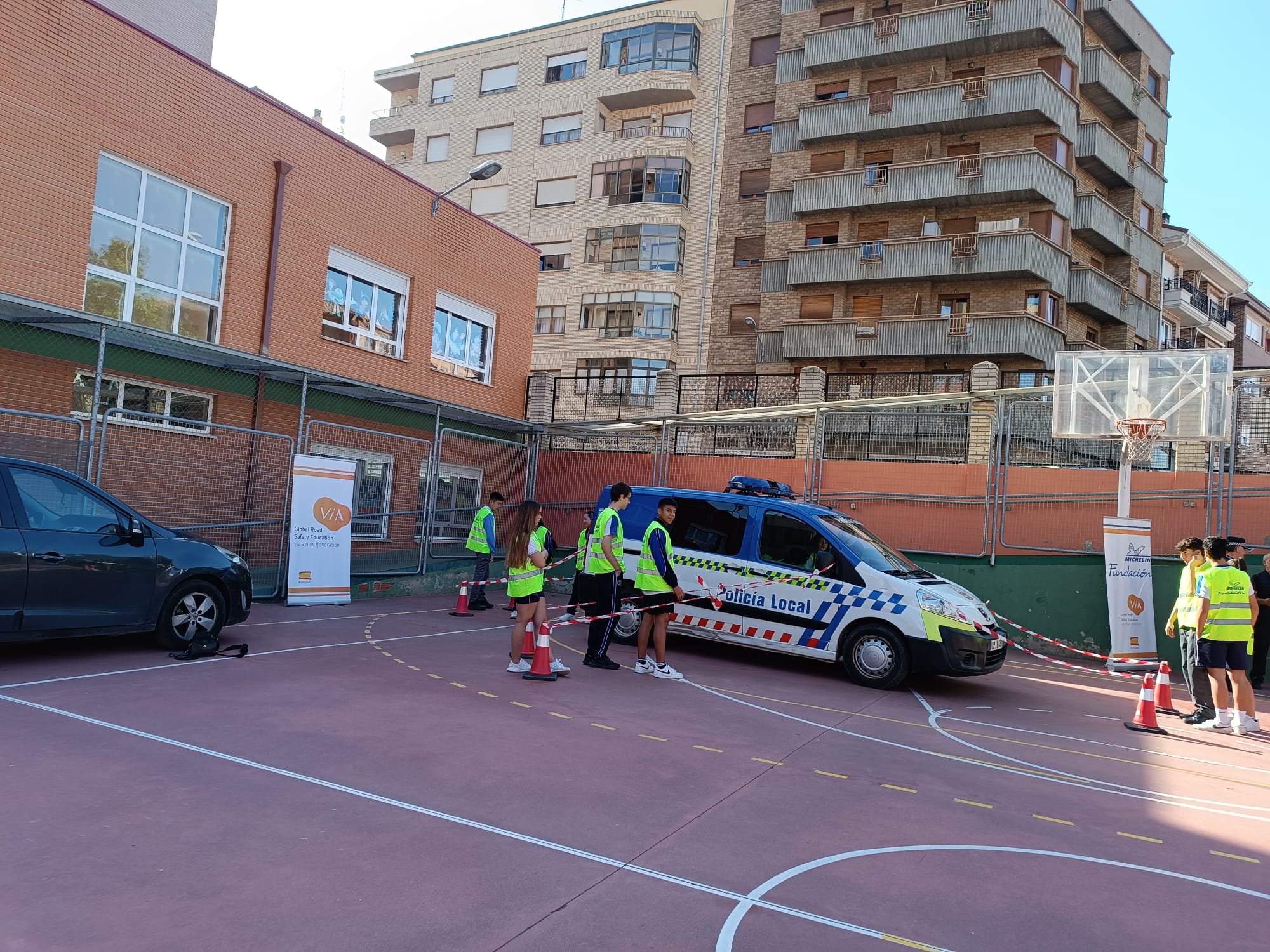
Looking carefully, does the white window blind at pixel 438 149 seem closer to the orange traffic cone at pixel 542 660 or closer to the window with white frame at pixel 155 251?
the window with white frame at pixel 155 251

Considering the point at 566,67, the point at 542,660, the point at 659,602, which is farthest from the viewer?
the point at 566,67

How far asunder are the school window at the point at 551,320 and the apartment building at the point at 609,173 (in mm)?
53

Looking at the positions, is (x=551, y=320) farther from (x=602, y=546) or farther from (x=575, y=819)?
(x=575, y=819)

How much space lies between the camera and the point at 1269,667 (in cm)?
1191

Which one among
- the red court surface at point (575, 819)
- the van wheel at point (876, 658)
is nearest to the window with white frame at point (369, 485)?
the red court surface at point (575, 819)

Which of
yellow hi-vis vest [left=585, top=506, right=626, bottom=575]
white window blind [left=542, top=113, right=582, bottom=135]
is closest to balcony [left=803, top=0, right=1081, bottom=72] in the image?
white window blind [left=542, top=113, right=582, bottom=135]

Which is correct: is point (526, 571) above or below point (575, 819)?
above

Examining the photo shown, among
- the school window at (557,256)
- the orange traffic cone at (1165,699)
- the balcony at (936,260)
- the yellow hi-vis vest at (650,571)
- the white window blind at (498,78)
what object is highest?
the white window blind at (498,78)

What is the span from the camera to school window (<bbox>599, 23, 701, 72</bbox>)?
37.3 metres

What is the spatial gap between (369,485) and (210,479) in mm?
3508

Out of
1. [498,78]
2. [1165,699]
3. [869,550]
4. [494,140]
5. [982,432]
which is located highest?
[498,78]

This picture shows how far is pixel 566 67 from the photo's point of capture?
3922cm

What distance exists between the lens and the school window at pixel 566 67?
38.8 metres

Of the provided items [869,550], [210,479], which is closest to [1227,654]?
[869,550]
